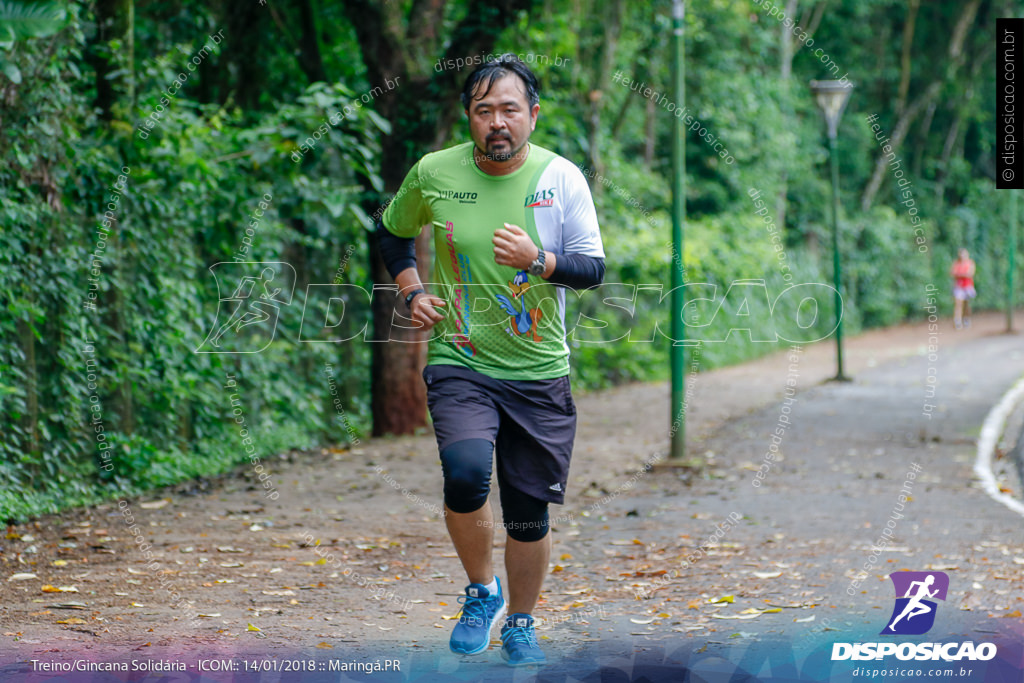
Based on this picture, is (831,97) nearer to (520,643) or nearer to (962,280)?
(520,643)

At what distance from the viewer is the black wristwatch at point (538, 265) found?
12.4 feet

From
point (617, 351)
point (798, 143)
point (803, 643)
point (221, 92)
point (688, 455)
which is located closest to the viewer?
point (803, 643)

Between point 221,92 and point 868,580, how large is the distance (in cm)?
796

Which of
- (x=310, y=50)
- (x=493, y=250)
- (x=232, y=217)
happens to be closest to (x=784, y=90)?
(x=310, y=50)

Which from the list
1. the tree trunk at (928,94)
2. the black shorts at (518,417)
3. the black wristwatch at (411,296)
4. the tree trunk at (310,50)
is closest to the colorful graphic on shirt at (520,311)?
the black shorts at (518,417)

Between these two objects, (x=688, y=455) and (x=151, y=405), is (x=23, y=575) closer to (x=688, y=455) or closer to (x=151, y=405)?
(x=151, y=405)

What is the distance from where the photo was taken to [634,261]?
50.9 feet

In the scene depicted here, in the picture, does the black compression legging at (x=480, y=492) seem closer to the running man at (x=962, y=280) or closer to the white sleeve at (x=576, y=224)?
the white sleeve at (x=576, y=224)

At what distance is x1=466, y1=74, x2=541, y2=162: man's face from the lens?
3.88 metres

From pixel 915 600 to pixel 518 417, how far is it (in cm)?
208

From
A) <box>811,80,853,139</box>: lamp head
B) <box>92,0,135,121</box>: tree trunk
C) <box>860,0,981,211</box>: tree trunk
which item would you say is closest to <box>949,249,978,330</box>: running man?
<box>860,0,981,211</box>: tree trunk

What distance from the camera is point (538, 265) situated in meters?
3.79

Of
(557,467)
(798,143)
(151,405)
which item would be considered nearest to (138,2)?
(151,405)

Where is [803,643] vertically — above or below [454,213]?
below
